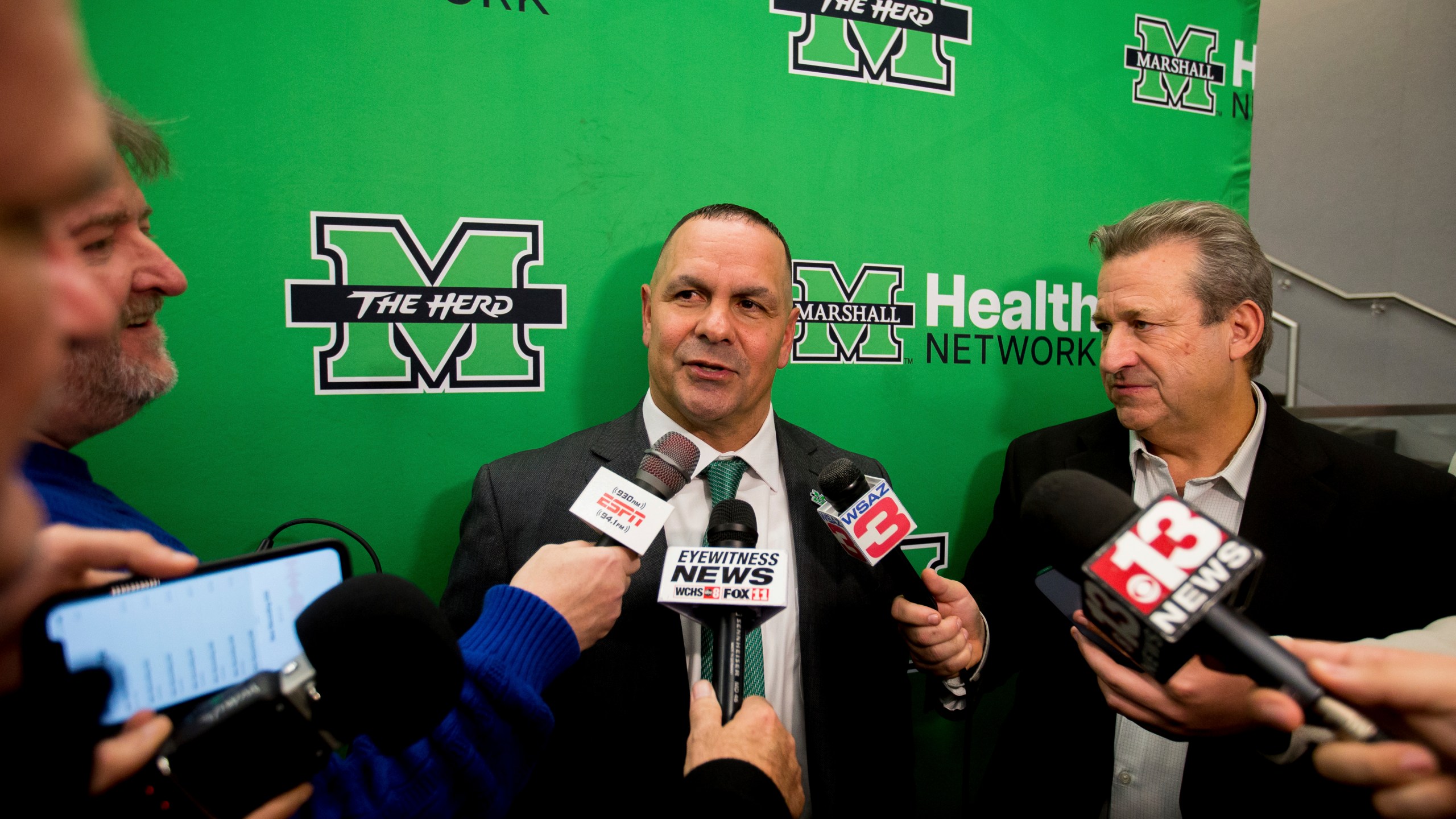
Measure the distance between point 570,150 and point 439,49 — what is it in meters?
0.34

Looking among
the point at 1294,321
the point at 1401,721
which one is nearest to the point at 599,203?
the point at 1401,721

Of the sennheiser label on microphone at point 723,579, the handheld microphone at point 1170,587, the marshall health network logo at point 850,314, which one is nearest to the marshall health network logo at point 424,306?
the marshall health network logo at point 850,314

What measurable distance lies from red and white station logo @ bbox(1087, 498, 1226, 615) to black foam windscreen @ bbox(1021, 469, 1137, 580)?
39 mm

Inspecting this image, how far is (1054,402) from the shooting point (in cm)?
206

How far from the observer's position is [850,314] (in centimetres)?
178

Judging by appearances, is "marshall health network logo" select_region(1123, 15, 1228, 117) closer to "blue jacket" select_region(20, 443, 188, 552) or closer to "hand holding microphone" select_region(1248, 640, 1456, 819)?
"hand holding microphone" select_region(1248, 640, 1456, 819)

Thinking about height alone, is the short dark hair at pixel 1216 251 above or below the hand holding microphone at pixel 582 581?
above

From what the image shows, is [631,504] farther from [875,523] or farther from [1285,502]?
[1285,502]

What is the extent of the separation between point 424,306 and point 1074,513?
4.43 feet

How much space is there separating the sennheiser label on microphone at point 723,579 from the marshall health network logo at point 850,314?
2.86 feet

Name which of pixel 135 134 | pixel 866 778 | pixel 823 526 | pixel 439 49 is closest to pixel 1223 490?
pixel 823 526

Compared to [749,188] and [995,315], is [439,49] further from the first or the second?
[995,315]

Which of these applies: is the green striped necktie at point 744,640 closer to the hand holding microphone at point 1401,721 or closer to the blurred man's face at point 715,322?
the blurred man's face at point 715,322

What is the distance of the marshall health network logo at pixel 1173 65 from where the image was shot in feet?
6.74
